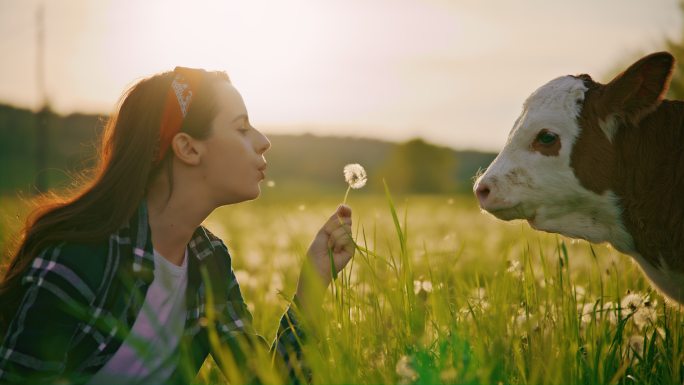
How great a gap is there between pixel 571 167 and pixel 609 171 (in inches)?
8.5

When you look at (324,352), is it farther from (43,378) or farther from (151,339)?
(43,378)

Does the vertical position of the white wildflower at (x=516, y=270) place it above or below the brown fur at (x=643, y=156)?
below

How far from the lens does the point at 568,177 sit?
3.98 m

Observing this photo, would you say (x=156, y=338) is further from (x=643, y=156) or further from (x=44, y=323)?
(x=643, y=156)

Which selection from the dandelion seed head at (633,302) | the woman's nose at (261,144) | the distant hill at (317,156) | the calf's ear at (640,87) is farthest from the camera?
the distant hill at (317,156)

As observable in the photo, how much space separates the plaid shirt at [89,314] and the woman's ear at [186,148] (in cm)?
32

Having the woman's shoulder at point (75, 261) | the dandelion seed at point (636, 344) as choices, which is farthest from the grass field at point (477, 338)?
the woman's shoulder at point (75, 261)

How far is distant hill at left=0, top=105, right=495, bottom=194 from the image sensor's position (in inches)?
3327

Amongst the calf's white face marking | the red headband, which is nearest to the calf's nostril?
the calf's white face marking

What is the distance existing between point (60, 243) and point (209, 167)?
83 cm

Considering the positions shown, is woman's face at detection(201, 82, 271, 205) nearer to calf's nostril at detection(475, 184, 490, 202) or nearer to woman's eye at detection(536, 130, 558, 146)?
calf's nostril at detection(475, 184, 490, 202)

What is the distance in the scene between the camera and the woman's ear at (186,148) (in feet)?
11.6

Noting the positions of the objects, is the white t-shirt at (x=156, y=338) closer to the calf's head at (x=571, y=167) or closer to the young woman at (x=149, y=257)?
the young woman at (x=149, y=257)

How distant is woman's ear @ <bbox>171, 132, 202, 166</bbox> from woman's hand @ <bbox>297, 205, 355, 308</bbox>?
793mm
